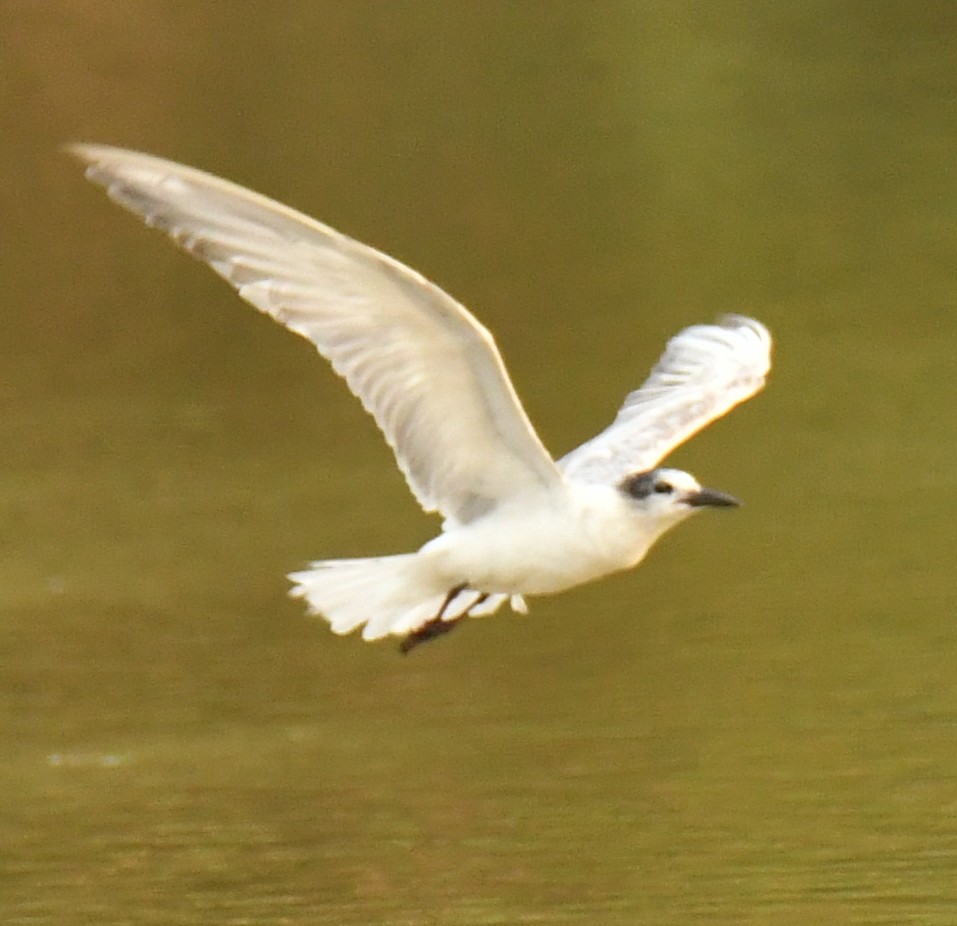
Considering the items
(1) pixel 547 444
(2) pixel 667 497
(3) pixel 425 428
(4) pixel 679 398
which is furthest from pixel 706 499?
(1) pixel 547 444

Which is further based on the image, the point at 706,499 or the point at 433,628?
the point at 433,628

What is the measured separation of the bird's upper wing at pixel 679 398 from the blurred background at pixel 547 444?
113 cm

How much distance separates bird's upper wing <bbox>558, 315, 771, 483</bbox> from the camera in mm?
8008

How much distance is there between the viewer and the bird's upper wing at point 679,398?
26.3 feet

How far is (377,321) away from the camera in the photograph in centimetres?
700

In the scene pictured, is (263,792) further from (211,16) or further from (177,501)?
(211,16)

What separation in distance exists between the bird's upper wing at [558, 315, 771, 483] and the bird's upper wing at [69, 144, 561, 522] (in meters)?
0.43

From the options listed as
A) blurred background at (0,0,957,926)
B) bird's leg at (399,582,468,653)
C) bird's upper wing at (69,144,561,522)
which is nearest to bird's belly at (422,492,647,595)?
bird's upper wing at (69,144,561,522)

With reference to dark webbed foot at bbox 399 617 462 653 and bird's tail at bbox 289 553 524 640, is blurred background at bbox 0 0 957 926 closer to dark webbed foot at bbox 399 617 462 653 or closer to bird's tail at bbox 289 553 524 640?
dark webbed foot at bbox 399 617 462 653

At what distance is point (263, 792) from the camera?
8.77m

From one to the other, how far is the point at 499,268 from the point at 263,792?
7.57m

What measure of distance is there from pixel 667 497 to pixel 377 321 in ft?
3.04

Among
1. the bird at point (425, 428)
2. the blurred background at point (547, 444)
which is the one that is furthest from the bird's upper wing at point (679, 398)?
the blurred background at point (547, 444)

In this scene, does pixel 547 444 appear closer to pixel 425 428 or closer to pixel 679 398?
pixel 679 398
